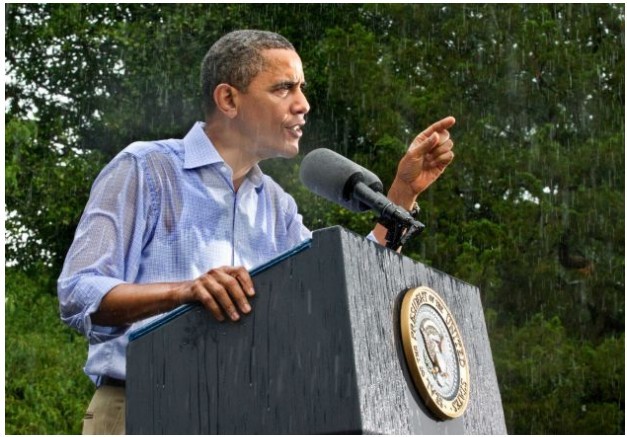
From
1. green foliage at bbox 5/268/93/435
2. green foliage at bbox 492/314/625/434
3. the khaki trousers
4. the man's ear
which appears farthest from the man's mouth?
green foliage at bbox 492/314/625/434

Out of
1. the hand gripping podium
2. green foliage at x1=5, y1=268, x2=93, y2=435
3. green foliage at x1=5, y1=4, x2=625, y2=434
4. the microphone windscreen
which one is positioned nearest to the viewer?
the hand gripping podium

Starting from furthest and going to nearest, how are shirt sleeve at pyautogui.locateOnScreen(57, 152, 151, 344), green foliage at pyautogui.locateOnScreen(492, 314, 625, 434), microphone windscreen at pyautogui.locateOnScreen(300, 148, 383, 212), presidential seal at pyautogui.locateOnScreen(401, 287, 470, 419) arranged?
green foliage at pyautogui.locateOnScreen(492, 314, 625, 434), microphone windscreen at pyautogui.locateOnScreen(300, 148, 383, 212), shirt sleeve at pyautogui.locateOnScreen(57, 152, 151, 344), presidential seal at pyautogui.locateOnScreen(401, 287, 470, 419)

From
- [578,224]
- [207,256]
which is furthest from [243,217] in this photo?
[578,224]

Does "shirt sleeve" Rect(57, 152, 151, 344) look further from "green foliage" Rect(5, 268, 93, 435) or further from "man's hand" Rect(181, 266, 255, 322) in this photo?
"green foliage" Rect(5, 268, 93, 435)

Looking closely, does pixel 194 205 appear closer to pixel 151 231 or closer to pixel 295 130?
pixel 151 231

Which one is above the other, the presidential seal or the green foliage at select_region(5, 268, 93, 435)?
the green foliage at select_region(5, 268, 93, 435)

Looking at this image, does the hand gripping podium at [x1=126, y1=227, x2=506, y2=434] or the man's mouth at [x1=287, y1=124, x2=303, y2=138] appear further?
the man's mouth at [x1=287, y1=124, x2=303, y2=138]

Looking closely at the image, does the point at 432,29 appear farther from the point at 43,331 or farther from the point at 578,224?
the point at 43,331

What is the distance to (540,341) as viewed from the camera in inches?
432

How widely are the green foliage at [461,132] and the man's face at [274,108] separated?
8249 millimetres

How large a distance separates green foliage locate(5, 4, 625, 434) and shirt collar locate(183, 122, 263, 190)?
8.21 m

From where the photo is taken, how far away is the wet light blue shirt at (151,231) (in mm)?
2186

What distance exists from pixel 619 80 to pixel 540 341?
3072 millimetres

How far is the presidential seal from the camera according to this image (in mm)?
1990
